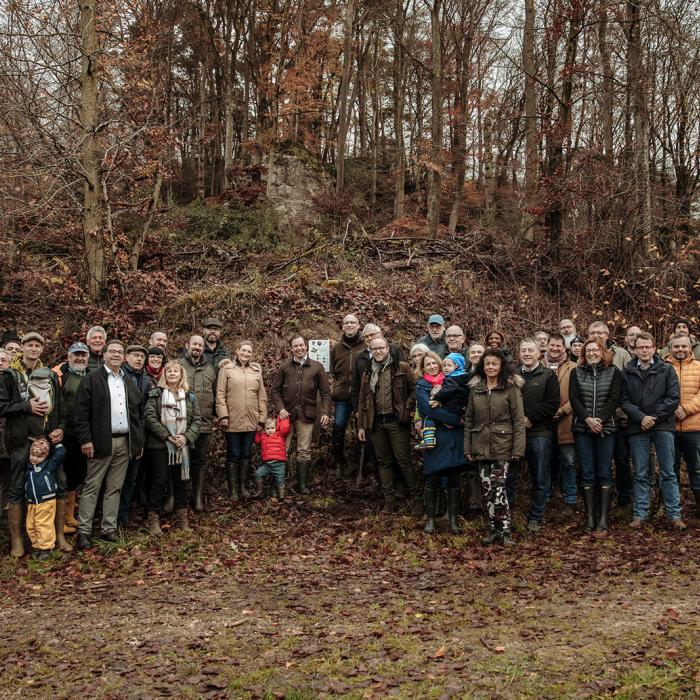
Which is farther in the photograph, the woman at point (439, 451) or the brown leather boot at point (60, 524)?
the woman at point (439, 451)

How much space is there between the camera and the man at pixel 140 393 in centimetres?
773

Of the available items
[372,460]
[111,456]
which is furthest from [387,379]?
[111,456]

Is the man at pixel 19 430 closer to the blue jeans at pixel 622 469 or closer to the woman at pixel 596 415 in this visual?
the woman at pixel 596 415

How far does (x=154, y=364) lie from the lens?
808 centimetres

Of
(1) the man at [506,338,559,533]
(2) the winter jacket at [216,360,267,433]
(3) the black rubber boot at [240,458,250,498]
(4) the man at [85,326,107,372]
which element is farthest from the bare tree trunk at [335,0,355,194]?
(1) the man at [506,338,559,533]

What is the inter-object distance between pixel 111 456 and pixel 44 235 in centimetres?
753

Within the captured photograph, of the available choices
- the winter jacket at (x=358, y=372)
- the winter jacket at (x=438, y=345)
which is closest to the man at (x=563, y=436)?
the winter jacket at (x=438, y=345)

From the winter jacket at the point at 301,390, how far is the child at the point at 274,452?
0.22 meters

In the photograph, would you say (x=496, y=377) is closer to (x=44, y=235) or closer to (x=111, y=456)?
(x=111, y=456)

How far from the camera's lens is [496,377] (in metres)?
7.08

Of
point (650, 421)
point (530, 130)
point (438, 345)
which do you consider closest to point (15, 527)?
point (438, 345)

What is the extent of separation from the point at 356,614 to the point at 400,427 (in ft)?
10.3

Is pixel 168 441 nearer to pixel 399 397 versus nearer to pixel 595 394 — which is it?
pixel 399 397

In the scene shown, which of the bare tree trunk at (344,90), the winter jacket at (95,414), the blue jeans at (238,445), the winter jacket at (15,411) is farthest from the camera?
the bare tree trunk at (344,90)
